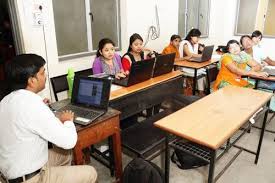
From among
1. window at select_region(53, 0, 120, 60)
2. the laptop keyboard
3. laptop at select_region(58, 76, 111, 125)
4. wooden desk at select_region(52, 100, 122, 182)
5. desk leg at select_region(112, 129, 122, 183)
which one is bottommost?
desk leg at select_region(112, 129, 122, 183)

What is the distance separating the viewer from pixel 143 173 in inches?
56.5

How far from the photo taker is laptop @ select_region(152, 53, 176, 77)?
2.56 meters

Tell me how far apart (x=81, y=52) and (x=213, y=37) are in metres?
3.86

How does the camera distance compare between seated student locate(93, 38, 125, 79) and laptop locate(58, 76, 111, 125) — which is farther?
seated student locate(93, 38, 125, 79)

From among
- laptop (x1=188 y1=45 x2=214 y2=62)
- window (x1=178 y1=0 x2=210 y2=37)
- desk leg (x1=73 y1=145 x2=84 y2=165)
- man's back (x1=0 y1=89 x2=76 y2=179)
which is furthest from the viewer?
window (x1=178 y1=0 x2=210 y2=37)

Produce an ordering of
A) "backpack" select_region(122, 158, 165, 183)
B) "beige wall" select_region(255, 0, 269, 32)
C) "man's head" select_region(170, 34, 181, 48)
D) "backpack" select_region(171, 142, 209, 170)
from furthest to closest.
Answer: "beige wall" select_region(255, 0, 269, 32), "man's head" select_region(170, 34, 181, 48), "backpack" select_region(171, 142, 209, 170), "backpack" select_region(122, 158, 165, 183)

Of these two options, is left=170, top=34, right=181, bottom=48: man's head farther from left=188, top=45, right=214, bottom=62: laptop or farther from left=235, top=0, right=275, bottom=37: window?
left=235, top=0, right=275, bottom=37: window

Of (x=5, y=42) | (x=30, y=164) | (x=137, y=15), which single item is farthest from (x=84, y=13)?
(x=30, y=164)

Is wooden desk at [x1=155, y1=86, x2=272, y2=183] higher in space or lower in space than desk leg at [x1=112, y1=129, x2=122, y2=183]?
higher

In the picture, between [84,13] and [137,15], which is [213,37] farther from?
[84,13]

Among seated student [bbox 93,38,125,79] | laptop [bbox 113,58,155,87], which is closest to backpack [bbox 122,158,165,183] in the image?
laptop [bbox 113,58,155,87]

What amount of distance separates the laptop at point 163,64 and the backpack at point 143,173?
4.28 feet

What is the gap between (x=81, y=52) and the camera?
12.2 ft

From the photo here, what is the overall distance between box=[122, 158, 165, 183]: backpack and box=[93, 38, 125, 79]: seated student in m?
1.25
